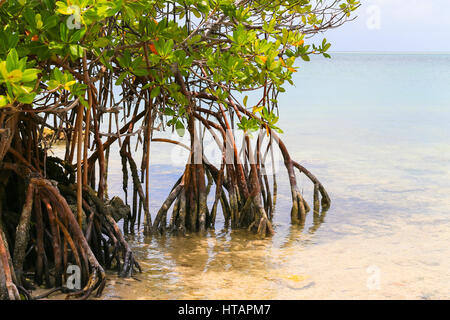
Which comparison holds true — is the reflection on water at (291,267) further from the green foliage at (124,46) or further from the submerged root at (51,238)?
the green foliage at (124,46)

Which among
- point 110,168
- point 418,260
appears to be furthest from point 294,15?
point 110,168

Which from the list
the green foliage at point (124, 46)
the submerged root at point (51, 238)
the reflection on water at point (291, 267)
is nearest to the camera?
the green foliage at point (124, 46)

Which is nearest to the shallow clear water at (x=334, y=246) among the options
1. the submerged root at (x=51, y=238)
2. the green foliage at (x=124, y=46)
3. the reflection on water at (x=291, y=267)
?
the reflection on water at (x=291, y=267)

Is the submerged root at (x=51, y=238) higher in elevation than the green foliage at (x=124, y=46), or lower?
lower

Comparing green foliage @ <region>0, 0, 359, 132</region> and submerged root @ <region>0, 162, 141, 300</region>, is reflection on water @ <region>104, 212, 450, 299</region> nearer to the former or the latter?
submerged root @ <region>0, 162, 141, 300</region>

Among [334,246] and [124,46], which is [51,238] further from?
[334,246]

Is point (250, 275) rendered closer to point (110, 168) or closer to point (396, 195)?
point (396, 195)

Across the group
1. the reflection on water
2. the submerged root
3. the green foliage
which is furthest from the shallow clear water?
the green foliage

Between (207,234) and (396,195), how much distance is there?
2505 mm

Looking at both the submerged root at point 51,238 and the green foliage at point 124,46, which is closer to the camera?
the green foliage at point 124,46

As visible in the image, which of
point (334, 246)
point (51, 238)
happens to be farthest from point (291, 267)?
point (51, 238)

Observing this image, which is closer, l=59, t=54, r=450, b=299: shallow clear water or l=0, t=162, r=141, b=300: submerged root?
l=0, t=162, r=141, b=300: submerged root

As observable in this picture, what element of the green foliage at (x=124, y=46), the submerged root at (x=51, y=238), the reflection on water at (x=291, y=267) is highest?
the green foliage at (x=124, y=46)
